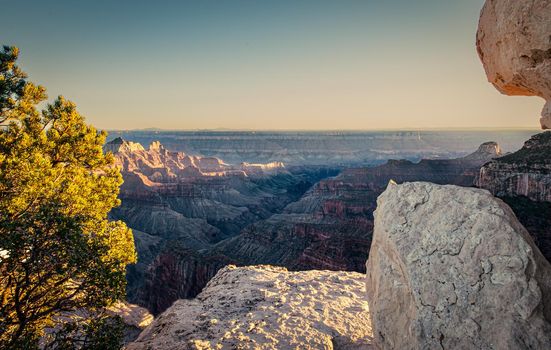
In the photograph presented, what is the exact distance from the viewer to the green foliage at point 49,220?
9375 millimetres

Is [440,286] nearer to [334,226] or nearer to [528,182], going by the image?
[528,182]

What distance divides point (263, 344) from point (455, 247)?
6.77 meters

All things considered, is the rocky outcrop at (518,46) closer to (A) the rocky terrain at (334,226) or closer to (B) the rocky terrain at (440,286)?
(B) the rocky terrain at (440,286)

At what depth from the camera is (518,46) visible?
684cm

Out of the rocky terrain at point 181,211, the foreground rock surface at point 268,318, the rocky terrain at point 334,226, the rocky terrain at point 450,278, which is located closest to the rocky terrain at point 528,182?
the rocky terrain at point 334,226

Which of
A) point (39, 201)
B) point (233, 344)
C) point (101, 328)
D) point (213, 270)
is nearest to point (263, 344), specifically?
point (233, 344)

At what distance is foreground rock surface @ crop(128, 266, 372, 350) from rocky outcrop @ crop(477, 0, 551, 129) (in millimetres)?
7968

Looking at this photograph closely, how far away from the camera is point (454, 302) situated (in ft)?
22.9

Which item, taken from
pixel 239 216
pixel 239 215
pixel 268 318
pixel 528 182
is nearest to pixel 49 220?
pixel 268 318

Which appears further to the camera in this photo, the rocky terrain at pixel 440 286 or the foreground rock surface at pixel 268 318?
the foreground rock surface at pixel 268 318

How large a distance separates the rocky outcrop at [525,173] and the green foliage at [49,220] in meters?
48.6

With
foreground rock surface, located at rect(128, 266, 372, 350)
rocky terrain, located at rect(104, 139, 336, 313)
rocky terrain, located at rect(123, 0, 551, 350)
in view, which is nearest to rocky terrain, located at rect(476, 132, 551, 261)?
foreground rock surface, located at rect(128, 266, 372, 350)

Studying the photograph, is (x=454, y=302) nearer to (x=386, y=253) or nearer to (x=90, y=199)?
(x=386, y=253)

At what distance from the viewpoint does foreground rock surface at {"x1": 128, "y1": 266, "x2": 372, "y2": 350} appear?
11836 millimetres
